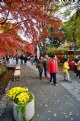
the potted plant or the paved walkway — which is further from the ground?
the potted plant

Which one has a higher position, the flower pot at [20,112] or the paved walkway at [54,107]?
the flower pot at [20,112]


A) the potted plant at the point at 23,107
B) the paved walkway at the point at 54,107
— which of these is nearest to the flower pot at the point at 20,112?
the potted plant at the point at 23,107

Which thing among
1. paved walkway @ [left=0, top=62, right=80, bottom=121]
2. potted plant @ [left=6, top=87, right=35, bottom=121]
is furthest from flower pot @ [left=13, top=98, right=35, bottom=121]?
paved walkway @ [left=0, top=62, right=80, bottom=121]

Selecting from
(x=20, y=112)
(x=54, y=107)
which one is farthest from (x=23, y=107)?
(x=54, y=107)

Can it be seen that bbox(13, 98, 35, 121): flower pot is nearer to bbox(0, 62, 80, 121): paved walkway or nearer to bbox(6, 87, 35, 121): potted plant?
bbox(6, 87, 35, 121): potted plant

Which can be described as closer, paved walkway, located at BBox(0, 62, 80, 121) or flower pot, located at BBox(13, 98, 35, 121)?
flower pot, located at BBox(13, 98, 35, 121)

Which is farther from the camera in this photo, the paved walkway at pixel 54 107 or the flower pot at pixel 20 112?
the paved walkway at pixel 54 107

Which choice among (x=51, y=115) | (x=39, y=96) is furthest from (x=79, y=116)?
(x=39, y=96)

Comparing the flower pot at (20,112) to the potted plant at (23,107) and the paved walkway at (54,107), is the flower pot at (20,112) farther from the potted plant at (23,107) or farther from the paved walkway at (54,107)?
the paved walkway at (54,107)

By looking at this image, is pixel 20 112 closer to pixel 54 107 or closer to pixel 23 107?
pixel 23 107

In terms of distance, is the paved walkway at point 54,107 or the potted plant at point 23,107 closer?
the potted plant at point 23,107

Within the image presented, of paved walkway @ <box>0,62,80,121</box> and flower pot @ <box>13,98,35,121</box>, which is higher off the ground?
flower pot @ <box>13,98,35,121</box>

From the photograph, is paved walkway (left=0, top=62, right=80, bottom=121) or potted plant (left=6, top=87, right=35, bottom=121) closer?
potted plant (left=6, top=87, right=35, bottom=121)

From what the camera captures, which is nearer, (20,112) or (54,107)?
(20,112)
